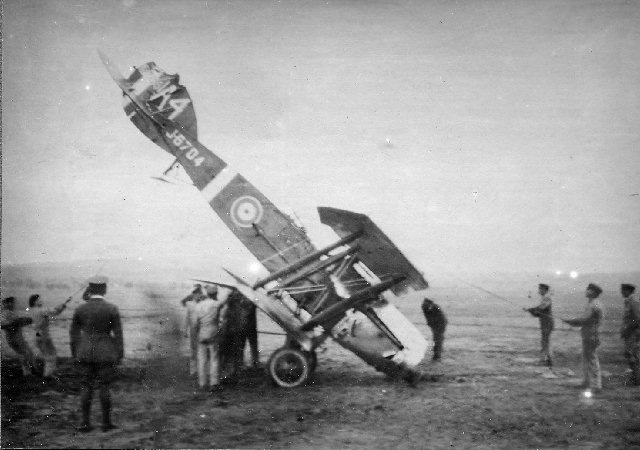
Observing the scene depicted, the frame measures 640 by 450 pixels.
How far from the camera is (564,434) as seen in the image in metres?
4.27

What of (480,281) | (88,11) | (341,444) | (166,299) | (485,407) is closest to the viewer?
(341,444)

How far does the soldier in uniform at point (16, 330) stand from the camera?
4945mm

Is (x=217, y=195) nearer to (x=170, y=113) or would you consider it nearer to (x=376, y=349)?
(x=170, y=113)

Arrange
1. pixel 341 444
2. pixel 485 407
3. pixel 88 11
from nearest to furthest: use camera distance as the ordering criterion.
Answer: pixel 341 444, pixel 485 407, pixel 88 11

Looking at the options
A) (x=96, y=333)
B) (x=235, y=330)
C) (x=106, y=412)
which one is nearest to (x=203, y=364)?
(x=235, y=330)

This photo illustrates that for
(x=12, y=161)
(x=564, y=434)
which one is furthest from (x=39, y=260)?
(x=564, y=434)

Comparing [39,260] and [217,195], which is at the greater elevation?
[217,195]

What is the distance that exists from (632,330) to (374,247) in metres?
3.03

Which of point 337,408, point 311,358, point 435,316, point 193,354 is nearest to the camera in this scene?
point 337,408

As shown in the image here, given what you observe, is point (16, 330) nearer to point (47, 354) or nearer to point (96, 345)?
point (47, 354)

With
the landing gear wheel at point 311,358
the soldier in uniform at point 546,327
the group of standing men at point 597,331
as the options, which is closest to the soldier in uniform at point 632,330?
the group of standing men at point 597,331

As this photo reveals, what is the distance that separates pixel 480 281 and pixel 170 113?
15.2 ft

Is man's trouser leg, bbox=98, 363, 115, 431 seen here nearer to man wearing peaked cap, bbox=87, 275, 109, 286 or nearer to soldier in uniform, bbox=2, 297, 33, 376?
man wearing peaked cap, bbox=87, 275, 109, 286

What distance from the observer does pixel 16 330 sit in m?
5.00
